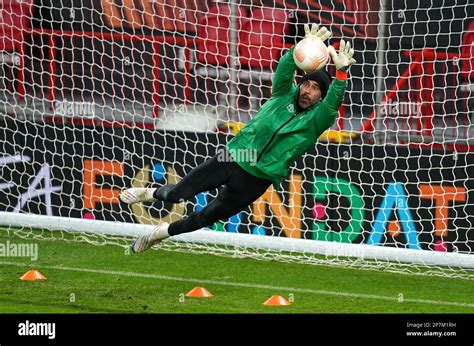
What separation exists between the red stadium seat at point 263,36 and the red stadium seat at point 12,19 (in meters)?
2.40

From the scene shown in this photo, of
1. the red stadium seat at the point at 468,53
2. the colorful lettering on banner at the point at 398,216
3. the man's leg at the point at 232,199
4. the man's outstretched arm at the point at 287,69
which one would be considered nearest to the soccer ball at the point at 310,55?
the man's outstretched arm at the point at 287,69

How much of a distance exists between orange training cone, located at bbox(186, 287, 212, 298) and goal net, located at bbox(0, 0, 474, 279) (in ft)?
5.45

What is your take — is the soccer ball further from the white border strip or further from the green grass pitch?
the white border strip

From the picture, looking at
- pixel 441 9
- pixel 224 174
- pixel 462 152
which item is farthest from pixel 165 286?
pixel 441 9

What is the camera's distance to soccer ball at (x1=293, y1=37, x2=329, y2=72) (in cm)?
975

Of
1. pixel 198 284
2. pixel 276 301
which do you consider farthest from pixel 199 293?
pixel 276 301

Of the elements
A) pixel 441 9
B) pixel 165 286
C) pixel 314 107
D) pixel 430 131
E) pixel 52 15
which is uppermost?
pixel 52 15

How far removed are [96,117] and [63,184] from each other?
2.66 ft

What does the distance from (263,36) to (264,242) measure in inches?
115

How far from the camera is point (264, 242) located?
12641 mm

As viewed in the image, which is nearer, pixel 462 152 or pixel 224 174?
pixel 224 174

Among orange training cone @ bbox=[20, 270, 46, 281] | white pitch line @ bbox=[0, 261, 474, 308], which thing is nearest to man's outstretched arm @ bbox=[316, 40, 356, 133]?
white pitch line @ bbox=[0, 261, 474, 308]

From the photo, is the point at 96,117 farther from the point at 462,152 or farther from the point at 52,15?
the point at 462,152

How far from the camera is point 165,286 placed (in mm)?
11391
